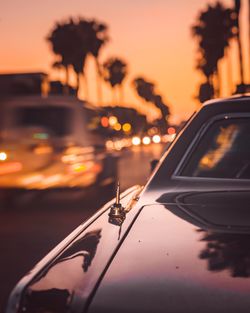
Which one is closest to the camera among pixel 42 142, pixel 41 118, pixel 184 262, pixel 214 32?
pixel 184 262

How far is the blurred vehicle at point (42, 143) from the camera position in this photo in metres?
11.3

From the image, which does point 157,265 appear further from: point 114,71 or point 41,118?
point 114,71

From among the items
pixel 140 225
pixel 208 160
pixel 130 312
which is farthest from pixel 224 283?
pixel 208 160

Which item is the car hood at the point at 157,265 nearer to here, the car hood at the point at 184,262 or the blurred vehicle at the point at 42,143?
the car hood at the point at 184,262

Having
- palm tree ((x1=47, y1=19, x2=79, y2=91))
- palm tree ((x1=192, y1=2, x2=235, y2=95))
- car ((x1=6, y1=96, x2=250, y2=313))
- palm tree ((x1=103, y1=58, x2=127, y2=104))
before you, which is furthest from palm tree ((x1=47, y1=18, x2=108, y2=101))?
car ((x1=6, y1=96, x2=250, y2=313))

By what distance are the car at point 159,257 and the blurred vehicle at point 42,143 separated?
839 centimetres

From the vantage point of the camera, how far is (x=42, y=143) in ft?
37.2

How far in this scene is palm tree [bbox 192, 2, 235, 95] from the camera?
58.0 m

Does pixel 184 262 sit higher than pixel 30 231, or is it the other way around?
pixel 184 262

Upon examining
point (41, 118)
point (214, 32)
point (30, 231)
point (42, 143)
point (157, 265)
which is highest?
point (214, 32)

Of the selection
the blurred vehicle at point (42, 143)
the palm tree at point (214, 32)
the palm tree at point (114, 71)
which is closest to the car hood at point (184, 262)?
the blurred vehicle at point (42, 143)

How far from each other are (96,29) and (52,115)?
53063 mm

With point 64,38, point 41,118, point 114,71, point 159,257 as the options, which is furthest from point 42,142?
point 114,71

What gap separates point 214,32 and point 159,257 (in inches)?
2290
